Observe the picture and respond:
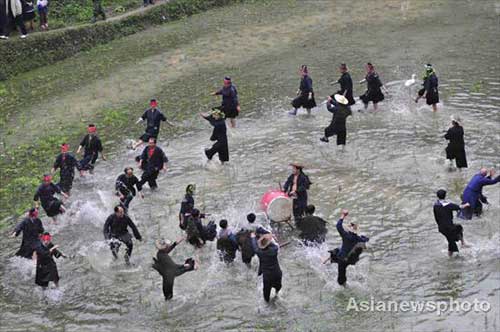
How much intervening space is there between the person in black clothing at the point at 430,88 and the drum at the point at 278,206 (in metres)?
7.04

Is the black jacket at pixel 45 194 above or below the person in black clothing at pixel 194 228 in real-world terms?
above

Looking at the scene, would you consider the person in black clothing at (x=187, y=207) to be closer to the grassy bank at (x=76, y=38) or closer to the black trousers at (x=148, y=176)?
the black trousers at (x=148, y=176)

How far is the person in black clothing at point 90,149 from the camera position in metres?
19.3

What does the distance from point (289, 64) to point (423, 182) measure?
9621mm

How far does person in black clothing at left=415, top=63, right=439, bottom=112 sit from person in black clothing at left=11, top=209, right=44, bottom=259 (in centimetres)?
1130

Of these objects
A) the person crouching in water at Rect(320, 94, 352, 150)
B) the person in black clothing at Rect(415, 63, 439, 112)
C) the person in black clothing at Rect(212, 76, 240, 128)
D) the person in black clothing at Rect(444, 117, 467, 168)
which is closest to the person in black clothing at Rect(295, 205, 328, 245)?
the person in black clothing at Rect(444, 117, 467, 168)

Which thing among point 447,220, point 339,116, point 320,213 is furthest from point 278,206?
point 339,116

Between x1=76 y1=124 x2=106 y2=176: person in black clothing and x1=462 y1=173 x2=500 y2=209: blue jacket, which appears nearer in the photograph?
x1=462 y1=173 x2=500 y2=209: blue jacket

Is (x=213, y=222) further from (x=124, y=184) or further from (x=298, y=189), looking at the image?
(x=124, y=184)

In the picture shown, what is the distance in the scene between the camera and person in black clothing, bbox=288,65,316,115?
21.8 m

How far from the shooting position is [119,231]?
1559 cm

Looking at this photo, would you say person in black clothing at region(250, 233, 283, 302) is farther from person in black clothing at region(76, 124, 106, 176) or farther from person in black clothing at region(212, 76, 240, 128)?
person in black clothing at region(212, 76, 240, 128)

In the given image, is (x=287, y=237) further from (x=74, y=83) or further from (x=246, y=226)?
(x=74, y=83)

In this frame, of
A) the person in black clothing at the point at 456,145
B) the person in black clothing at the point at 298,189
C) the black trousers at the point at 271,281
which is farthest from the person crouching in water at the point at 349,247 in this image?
the person in black clothing at the point at 456,145
